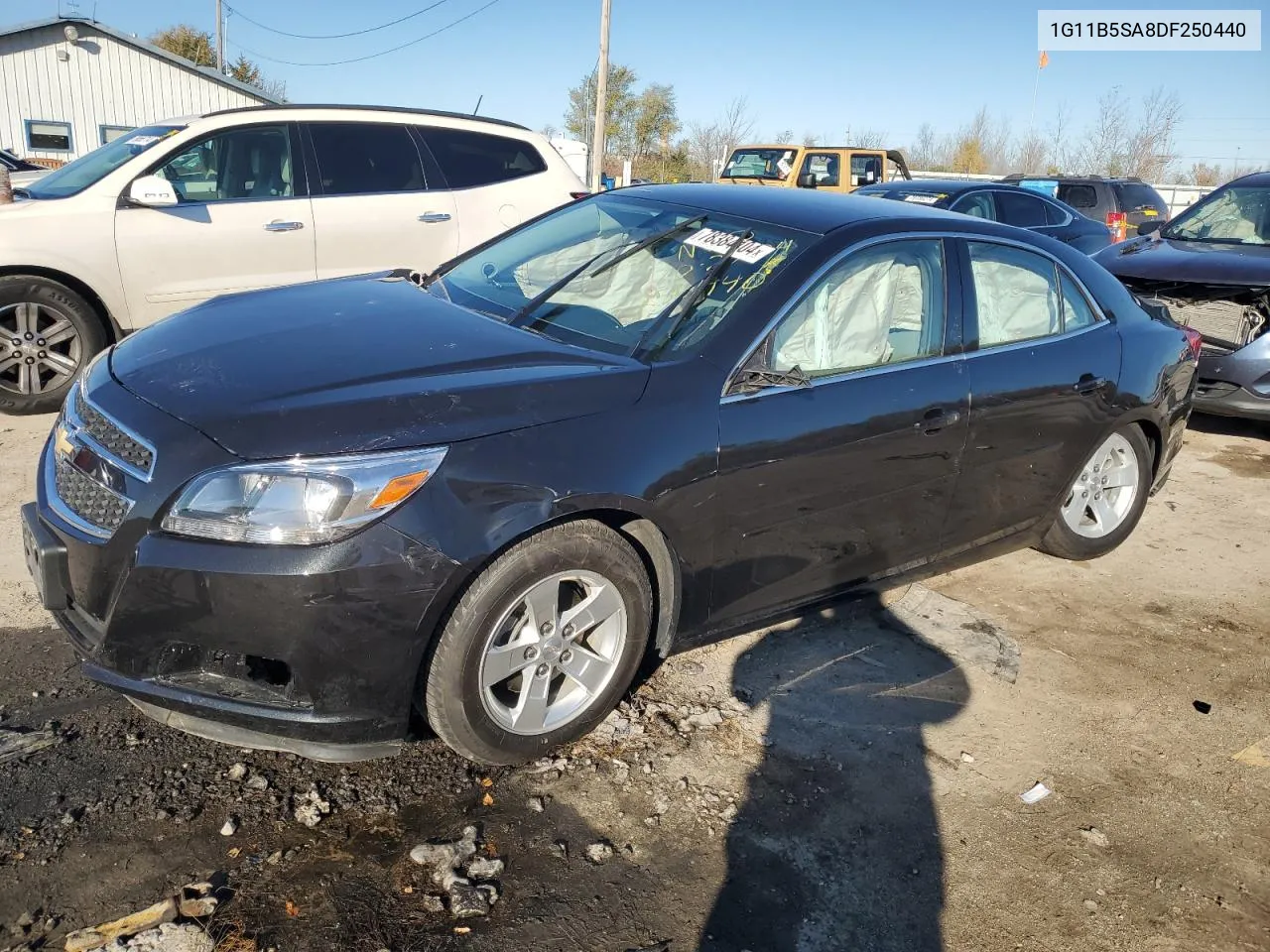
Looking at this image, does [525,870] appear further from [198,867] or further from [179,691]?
[179,691]

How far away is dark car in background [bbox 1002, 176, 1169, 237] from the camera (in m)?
14.9

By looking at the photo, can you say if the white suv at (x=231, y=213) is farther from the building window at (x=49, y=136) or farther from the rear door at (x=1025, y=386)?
the building window at (x=49, y=136)

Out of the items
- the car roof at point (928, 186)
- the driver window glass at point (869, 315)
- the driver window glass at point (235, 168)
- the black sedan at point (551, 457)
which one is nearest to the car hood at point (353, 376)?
the black sedan at point (551, 457)

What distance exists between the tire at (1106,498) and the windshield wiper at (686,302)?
2.05m

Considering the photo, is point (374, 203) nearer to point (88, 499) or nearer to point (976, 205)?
point (88, 499)

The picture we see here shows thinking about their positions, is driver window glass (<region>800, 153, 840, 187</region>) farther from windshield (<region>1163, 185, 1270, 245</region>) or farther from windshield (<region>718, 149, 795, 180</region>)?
windshield (<region>1163, 185, 1270, 245</region>)

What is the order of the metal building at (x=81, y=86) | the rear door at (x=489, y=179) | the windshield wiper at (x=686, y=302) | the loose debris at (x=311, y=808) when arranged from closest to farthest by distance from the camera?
1. the loose debris at (x=311, y=808)
2. the windshield wiper at (x=686, y=302)
3. the rear door at (x=489, y=179)
4. the metal building at (x=81, y=86)

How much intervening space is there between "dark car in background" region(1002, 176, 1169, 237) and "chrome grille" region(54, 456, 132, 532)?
14.7 metres

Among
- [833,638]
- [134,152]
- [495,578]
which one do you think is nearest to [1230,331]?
[833,638]

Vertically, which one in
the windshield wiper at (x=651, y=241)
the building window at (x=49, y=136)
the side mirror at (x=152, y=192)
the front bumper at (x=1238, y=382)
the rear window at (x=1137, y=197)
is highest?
the building window at (x=49, y=136)

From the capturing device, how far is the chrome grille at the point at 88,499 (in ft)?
8.32

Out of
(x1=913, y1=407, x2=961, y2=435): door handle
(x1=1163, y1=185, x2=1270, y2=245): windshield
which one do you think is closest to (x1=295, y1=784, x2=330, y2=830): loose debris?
(x1=913, y1=407, x2=961, y2=435): door handle

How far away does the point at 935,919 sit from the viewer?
2506mm

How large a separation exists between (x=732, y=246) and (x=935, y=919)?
2213 millimetres
